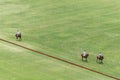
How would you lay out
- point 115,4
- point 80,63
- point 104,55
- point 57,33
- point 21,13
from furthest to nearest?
point 115,4 < point 21,13 < point 57,33 < point 104,55 < point 80,63

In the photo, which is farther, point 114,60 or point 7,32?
point 7,32

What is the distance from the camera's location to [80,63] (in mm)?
40344

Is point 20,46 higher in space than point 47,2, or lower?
lower

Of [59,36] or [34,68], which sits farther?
[59,36]

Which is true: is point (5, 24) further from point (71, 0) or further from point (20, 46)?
point (71, 0)

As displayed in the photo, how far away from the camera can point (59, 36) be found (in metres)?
49.7

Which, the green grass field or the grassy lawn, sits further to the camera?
the green grass field

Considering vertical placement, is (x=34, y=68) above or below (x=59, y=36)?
below

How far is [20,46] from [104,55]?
1142cm

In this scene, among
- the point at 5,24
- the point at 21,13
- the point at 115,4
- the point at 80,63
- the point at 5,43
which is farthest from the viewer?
the point at 115,4

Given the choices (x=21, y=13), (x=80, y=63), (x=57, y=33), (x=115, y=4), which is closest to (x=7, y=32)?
(x=57, y=33)

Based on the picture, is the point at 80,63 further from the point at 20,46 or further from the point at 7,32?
the point at 7,32

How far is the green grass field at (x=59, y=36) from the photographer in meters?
37.4

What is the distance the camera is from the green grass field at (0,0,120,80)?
123ft
